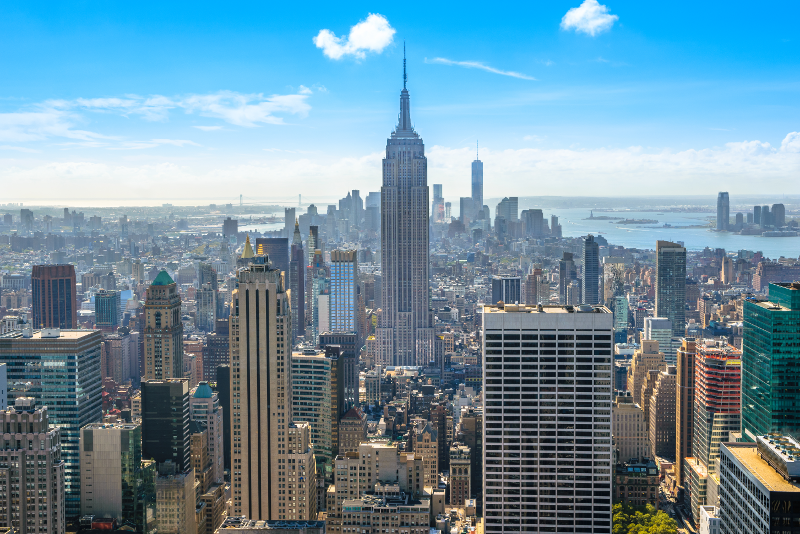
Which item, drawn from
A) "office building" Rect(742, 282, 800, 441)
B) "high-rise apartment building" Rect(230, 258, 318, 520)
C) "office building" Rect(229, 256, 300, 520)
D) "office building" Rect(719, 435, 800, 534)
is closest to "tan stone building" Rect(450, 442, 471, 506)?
"high-rise apartment building" Rect(230, 258, 318, 520)

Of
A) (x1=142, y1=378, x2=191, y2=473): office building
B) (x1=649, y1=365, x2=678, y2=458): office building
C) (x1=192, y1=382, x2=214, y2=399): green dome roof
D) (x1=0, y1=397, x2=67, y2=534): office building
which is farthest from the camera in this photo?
(x1=649, y1=365, x2=678, y2=458): office building

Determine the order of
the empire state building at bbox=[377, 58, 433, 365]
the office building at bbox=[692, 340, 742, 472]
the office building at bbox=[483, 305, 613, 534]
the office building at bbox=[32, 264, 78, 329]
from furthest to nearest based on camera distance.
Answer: the empire state building at bbox=[377, 58, 433, 365] → the office building at bbox=[32, 264, 78, 329] → the office building at bbox=[692, 340, 742, 472] → the office building at bbox=[483, 305, 613, 534]

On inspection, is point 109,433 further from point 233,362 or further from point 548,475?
point 548,475

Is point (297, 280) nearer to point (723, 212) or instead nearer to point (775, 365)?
point (723, 212)

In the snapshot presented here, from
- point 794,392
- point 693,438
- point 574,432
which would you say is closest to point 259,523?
point 574,432

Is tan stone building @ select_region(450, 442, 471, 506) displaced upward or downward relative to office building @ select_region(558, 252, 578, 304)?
downward

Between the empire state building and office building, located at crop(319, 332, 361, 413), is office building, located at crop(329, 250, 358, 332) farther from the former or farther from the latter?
office building, located at crop(319, 332, 361, 413)
